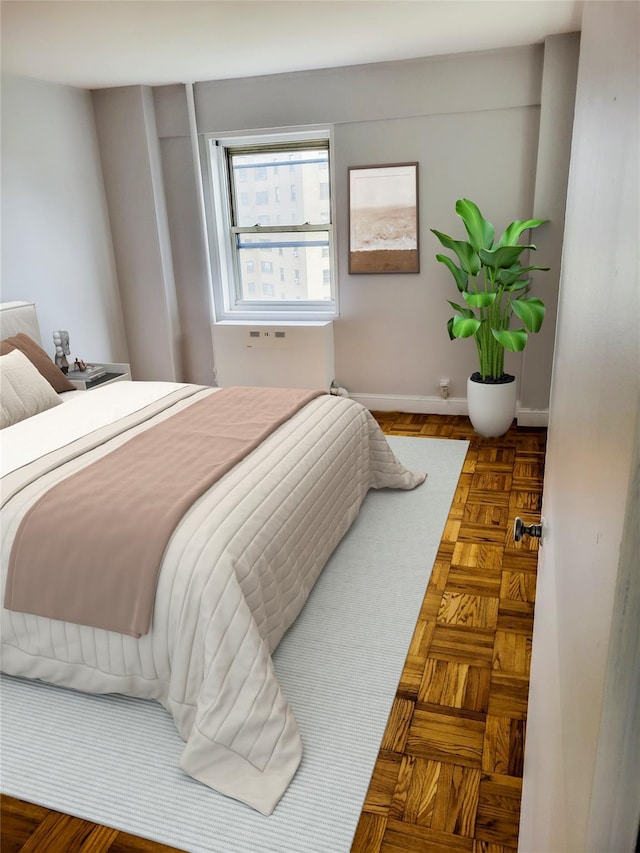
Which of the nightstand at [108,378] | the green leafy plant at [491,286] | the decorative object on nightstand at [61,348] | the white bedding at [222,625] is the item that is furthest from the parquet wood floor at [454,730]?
the decorative object on nightstand at [61,348]

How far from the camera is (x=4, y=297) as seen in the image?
381 centimetres

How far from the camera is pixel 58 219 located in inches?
164

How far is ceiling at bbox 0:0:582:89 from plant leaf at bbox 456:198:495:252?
875mm

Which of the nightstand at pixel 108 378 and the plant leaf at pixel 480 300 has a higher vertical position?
the plant leaf at pixel 480 300

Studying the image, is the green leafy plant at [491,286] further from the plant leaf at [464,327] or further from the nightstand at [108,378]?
→ the nightstand at [108,378]

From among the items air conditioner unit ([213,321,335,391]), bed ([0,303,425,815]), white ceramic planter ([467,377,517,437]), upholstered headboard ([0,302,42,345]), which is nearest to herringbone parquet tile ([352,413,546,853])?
bed ([0,303,425,815])

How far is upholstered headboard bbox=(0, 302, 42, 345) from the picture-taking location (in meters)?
3.58

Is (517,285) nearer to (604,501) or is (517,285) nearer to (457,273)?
(457,273)

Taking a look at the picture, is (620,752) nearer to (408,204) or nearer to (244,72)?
(408,204)

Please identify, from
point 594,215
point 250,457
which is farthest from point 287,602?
point 594,215

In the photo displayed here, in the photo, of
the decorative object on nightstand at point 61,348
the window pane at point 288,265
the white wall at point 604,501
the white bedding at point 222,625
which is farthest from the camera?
the window pane at point 288,265

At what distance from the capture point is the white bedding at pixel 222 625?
5.50 feet

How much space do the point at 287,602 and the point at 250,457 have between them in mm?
567

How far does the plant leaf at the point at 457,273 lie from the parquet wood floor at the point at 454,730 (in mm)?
1623
